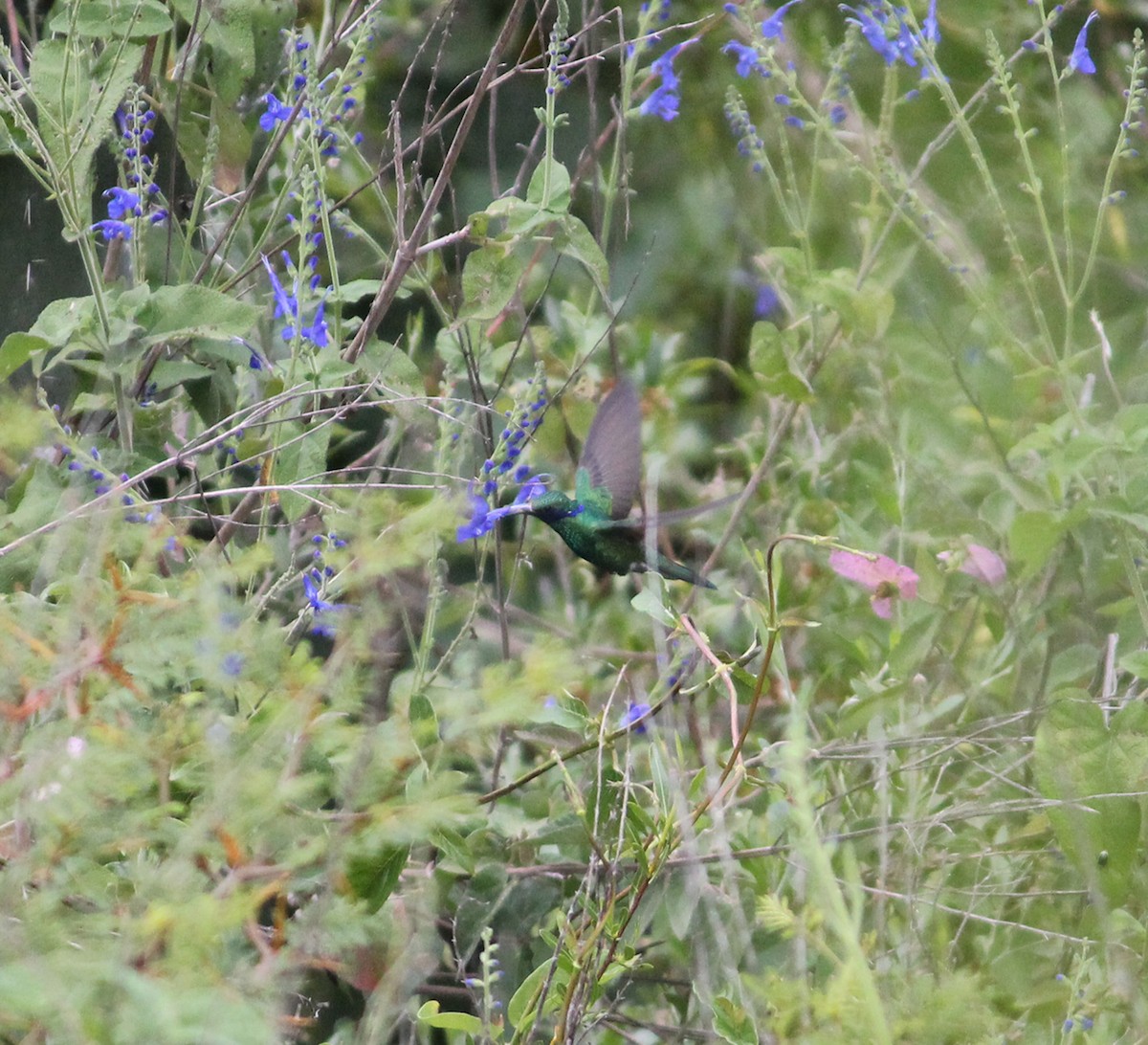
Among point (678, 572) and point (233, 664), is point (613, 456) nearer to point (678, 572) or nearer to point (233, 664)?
point (678, 572)

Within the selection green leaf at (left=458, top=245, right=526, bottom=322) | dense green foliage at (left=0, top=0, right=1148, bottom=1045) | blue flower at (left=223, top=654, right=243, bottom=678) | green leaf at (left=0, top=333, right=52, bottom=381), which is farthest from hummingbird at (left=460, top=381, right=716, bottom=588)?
blue flower at (left=223, top=654, right=243, bottom=678)

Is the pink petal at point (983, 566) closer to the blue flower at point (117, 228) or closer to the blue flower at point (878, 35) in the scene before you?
the blue flower at point (878, 35)

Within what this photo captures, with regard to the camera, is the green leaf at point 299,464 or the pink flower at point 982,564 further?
the pink flower at point 982,564

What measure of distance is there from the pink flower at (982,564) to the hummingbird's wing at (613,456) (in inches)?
13.8

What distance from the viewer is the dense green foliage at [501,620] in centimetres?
76

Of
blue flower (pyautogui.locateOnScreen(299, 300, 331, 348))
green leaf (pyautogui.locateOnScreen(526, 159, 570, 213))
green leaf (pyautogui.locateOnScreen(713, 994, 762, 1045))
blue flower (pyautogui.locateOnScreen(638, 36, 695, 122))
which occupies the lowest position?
green leaf (pyautogui.locateOnScreen(713, 994, 762, 1045))

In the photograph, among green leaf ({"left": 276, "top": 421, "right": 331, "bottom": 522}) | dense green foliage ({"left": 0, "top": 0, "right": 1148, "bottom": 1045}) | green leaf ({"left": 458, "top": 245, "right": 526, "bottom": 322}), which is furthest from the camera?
green leaf ({"left": 458, "top": 245, "right": 526, "bottom": 322})

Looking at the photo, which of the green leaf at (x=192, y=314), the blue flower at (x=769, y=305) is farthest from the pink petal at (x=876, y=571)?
the blue flower at (x=769, y=305)

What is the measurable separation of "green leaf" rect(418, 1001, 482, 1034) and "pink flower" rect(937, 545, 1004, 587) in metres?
0.75

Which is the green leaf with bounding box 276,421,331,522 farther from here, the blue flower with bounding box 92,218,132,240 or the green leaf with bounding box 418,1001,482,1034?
the green leaf with bounding box 418,1001,482,1034

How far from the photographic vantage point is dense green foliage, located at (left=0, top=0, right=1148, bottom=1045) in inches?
29.9

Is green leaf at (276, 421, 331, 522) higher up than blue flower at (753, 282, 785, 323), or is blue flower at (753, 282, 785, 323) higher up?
green leaf at (276, 421, 331, 522)

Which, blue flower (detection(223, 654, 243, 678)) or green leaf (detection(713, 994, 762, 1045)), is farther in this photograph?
green leaf (detection(713, 994, 762, 1045))

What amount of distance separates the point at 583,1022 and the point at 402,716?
289 millimetres
